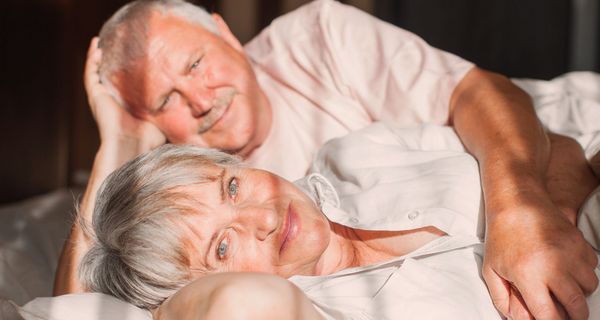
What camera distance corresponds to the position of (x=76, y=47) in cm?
266

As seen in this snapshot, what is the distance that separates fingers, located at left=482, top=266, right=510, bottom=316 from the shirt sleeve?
0.62 m

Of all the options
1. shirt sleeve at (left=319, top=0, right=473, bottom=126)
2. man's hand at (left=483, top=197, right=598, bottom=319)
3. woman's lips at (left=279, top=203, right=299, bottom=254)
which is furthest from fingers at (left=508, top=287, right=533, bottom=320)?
shirt sleeve at (left=319, top=0, right=473, bottom=126)

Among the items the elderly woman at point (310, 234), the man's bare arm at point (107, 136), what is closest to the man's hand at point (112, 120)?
the man's bare arm at point (107, 136)

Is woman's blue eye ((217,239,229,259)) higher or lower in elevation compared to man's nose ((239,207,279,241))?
lower

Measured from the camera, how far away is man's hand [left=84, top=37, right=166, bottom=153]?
180 centimetres

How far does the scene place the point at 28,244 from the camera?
189cm

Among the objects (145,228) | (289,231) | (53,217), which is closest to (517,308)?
(289,231)

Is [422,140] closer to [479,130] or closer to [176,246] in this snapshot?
[479,130]

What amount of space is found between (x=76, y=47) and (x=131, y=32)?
953mm

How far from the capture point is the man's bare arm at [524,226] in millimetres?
1130

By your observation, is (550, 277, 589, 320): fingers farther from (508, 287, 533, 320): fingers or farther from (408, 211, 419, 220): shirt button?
(408, 211, 419, 220): shirt button

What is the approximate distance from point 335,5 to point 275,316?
1.12 m

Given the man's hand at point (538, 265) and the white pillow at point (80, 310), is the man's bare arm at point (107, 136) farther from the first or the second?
the man's hand at point (538, 265)

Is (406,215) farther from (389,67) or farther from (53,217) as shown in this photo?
(53,217)
